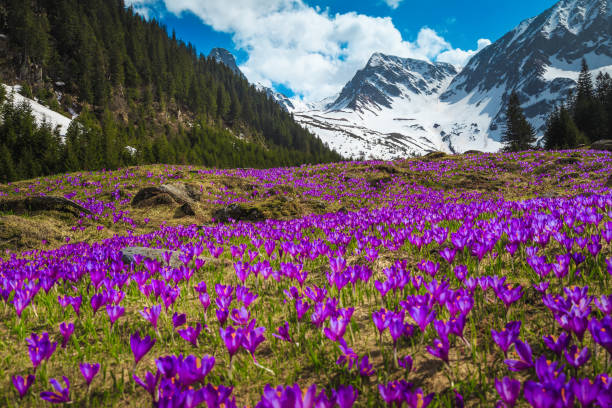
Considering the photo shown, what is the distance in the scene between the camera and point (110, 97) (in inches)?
3484

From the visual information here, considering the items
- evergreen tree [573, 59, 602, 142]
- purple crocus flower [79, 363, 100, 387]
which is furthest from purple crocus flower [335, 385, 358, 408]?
evergreen tree [573, 59, 602, 142]

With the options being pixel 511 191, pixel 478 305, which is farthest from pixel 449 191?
pixel 478 305

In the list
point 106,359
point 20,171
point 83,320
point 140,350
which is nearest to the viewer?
point 140,350

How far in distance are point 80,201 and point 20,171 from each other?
40.8 metres

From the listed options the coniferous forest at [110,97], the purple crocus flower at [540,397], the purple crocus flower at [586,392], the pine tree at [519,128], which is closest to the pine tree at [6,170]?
the coniferous forest at [110,97]

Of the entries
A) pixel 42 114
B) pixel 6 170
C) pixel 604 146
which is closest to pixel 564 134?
pixel 604 146

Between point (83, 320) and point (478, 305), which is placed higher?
point (478, 305)

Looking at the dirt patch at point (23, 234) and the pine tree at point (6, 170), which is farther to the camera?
the pine tree at point (6, 170)

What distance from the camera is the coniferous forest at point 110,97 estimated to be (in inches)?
2008

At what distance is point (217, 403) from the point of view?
1248mm

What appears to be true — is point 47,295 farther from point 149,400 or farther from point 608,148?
point 608,148

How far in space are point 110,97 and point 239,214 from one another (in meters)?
99.6

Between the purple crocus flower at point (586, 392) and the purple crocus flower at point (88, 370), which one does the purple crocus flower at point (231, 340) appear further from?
the purple crocus flower at point (586, 392)

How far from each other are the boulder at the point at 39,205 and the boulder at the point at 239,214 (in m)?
6.11
